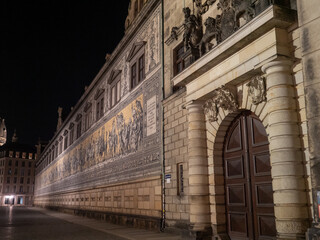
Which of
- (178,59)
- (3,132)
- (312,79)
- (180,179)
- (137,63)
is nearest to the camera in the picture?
(312,79)

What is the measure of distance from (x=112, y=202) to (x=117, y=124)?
4.50 metres

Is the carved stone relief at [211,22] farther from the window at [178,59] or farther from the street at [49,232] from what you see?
the street at [49,232]

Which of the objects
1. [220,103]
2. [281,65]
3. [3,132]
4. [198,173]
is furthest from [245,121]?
[3,132]

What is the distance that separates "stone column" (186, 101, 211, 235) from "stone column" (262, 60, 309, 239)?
3214mm

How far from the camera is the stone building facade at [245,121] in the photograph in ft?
23.4

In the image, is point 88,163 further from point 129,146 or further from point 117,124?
point 129,146

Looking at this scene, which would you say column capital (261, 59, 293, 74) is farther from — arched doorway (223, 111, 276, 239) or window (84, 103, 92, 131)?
window (84, 103, 92, 131)

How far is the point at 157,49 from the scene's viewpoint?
51.2 ft

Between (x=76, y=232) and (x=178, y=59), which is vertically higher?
(x=178, y=59)

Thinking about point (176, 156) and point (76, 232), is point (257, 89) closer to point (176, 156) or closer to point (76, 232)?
point (176, 156)

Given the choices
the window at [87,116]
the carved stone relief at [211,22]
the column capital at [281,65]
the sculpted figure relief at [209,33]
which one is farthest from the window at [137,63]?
the window at [87,116]

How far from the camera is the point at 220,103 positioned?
32.4 ft

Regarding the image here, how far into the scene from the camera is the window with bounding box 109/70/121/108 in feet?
69.0

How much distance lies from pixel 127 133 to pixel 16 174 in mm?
95930
